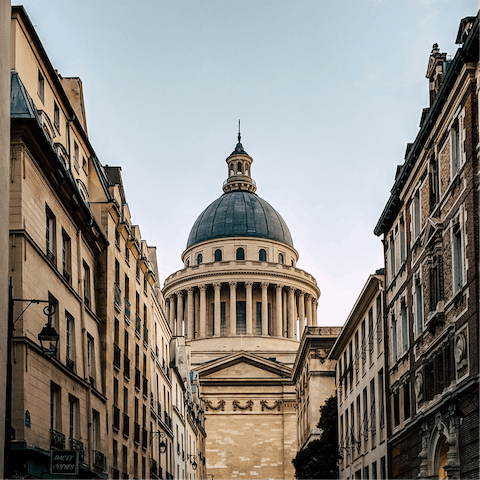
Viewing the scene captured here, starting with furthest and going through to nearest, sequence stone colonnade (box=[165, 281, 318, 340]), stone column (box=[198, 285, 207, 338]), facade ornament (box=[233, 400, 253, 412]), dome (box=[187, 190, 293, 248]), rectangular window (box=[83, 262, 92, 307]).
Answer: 1. dome (box=[187, 190, 293, 248])
2. stone column (box=[198, 285, 207, 338])
3. stone colonnade (box=[165, 281, 318, 340])
4. facade ornament (box=[233, 400, 253, 412])
5. rectangular window (box=[83, 262, 92, 307])

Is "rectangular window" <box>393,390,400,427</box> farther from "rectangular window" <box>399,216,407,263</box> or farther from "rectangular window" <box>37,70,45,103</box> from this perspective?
"rectangular window" <box>37,70,45,103</box>

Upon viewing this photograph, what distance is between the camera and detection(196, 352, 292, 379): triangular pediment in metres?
116

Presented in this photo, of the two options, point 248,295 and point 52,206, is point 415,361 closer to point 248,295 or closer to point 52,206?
point 52,206

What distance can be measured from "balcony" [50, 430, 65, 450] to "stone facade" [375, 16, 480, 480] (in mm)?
11529

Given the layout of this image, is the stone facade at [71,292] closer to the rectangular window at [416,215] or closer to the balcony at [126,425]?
the balcony at [126,425]

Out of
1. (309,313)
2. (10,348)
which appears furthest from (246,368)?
(10,348)

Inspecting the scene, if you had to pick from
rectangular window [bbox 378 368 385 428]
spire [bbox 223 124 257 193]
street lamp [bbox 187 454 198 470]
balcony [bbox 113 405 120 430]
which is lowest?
street lamp [bbox 187 454 198 470]

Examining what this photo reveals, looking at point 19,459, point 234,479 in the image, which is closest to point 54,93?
point 19,459

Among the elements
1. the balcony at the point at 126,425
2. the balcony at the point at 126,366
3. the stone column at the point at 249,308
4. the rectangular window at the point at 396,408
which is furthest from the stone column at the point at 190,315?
the rectangular window at the point at 396,408

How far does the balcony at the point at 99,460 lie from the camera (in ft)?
110

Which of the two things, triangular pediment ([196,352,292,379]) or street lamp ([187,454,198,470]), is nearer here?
street lamp ([187,454,198,470])

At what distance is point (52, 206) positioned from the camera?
28984 mm

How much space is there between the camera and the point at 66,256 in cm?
3177

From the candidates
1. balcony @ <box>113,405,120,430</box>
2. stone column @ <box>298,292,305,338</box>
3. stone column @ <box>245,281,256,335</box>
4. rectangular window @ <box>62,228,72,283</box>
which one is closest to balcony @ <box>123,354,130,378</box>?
balcony @ <box>113,405,120,430</box>
